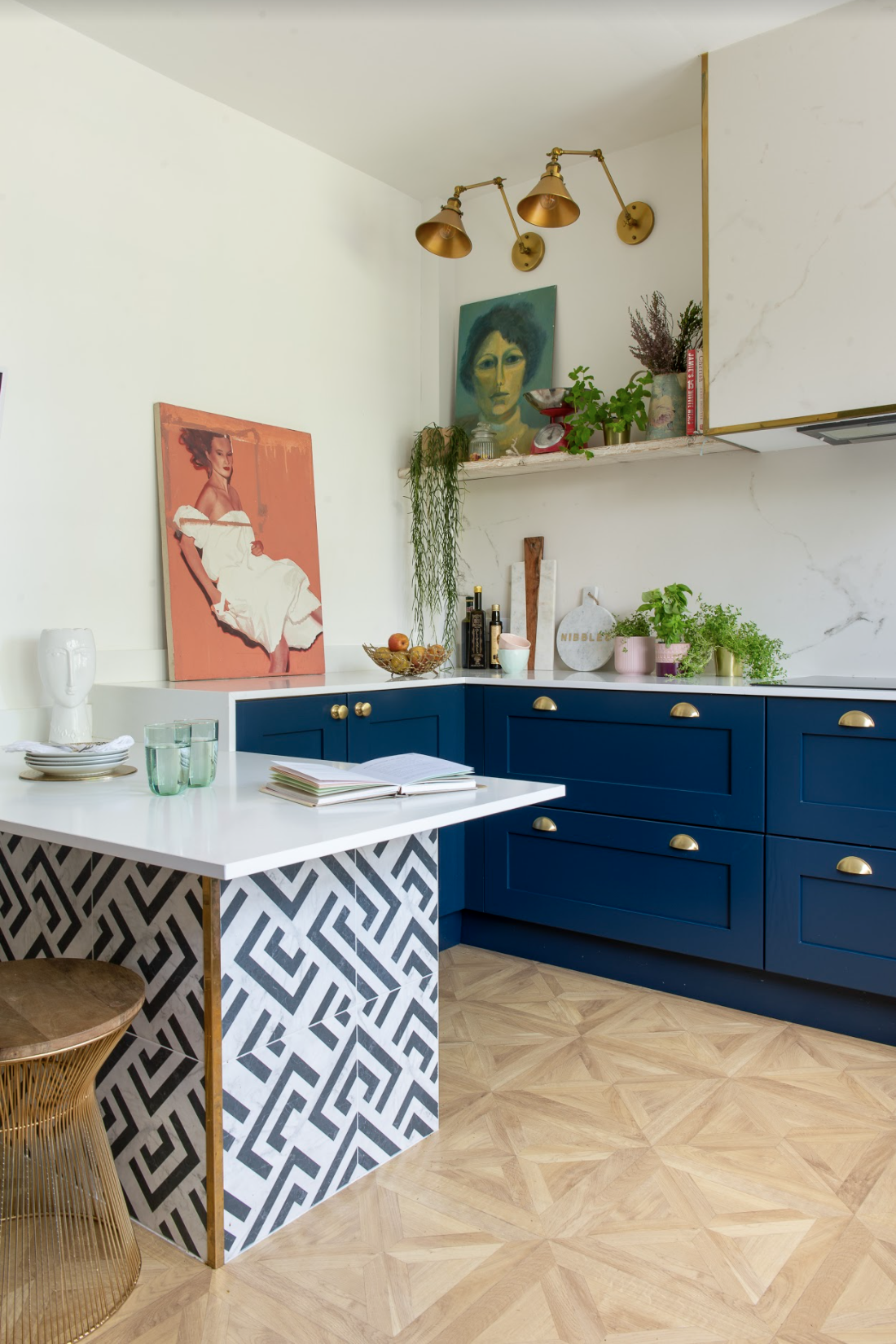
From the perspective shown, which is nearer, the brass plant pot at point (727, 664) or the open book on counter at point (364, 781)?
the open book on counter at point (364, 781)

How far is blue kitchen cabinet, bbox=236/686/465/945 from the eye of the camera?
8.68ft

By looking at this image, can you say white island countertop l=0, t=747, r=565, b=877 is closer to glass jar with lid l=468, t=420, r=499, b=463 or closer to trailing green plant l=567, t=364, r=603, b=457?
trailing green plant l=567, t=364, r=603, b=457

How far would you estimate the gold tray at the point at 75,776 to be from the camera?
6.59 ft

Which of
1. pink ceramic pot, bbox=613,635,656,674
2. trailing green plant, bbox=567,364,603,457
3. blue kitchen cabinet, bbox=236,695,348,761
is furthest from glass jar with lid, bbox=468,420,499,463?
blue kitchen cabinet, bbox=236,695,348,761

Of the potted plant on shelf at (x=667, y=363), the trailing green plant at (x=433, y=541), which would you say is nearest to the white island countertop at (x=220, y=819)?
the potted plant on shelf at (x=667, y=363)

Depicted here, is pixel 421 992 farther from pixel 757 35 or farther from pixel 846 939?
pixel 757 35

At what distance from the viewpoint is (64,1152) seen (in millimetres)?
1831

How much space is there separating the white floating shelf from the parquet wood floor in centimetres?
174

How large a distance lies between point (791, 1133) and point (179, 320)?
270cm

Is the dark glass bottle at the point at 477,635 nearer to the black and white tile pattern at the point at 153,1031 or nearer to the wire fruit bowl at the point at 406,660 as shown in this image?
the wire fruit bowl at the point at 406,660

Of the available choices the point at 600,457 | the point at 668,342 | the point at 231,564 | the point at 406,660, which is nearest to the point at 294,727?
the point at 406,660

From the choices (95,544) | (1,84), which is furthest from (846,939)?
(1,84)

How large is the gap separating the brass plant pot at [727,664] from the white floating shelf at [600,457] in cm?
64

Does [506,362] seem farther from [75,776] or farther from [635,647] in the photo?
[75,776]
